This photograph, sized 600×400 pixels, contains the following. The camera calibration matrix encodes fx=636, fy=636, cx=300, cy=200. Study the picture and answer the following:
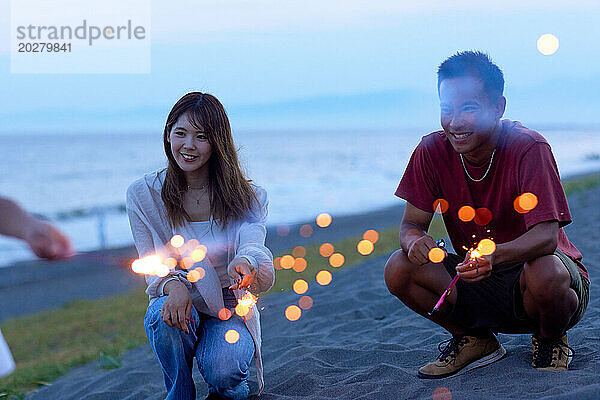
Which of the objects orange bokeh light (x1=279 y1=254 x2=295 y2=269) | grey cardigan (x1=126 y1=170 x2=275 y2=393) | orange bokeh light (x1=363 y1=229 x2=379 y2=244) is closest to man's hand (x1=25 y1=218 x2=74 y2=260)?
grey cardigan (x1=126 y1=170 x2=275 y2=393)

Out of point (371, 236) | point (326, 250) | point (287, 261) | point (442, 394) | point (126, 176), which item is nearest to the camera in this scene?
point (442, 394)

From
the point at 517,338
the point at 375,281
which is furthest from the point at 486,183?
the point at 375,281

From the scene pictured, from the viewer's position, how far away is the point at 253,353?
2.80 metres

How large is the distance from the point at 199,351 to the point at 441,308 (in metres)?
1.08

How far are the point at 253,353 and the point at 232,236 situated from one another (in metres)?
0.53

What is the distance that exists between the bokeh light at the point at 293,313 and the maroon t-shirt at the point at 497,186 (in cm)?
219

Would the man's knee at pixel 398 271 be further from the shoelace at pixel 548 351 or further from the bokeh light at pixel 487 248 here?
the shoelace at pixel 548 351

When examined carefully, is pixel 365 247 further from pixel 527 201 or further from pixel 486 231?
pixel 527 201

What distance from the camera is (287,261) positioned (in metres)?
8.88

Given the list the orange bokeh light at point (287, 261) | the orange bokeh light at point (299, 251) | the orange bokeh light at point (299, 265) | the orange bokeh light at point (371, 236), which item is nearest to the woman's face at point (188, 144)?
the orange bokeh light at point (299, 265)

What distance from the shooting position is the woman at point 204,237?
2697 mm

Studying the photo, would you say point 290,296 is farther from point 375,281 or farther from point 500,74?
point 500,74

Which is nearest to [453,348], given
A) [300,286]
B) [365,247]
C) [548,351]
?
[548,351]

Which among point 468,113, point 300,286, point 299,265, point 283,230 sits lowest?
point 283,230
